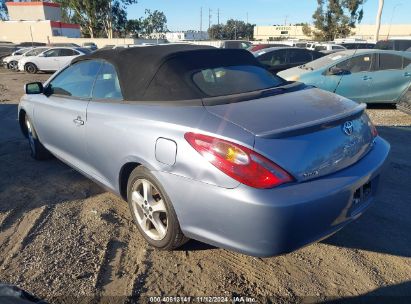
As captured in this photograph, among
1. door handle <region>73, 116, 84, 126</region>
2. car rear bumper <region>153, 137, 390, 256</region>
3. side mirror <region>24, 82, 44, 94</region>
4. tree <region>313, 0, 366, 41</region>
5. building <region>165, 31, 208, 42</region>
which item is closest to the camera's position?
car rear bumper <region>153, 137, 390, 256</region>

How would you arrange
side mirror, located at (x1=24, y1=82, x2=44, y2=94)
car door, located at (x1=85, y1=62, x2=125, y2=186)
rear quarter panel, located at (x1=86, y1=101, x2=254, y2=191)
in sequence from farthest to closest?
1. side mirror, located at (x1=24, y1=82, x2=44, y2=94)
2. car door, located at (x1=85, y1=62, x2=125, y2=186)
3. rear quarter panel, located at (x1=86, y1=101, x2=254, y2=191)

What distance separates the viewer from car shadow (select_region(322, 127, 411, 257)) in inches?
119

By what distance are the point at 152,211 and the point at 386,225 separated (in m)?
2.12

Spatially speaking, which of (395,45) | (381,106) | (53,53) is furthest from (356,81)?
(53,53)

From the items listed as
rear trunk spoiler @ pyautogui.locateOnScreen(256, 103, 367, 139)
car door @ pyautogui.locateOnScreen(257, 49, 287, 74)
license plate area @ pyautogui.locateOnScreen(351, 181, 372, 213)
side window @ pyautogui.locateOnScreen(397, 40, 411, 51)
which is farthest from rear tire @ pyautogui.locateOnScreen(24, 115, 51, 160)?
side window @ pyautogui.locateOnScreen(397, 40, 411, 51)

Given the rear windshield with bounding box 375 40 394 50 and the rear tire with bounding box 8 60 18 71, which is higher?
the rear windshield with bounding box 375 40 394 50

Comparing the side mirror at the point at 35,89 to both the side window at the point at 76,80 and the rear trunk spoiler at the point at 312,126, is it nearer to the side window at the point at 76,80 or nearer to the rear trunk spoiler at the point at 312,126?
the side window at the point at 76,80

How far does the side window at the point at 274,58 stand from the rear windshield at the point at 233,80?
28.2 ft

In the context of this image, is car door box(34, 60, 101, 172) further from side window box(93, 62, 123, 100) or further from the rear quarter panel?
the rear quarter panel

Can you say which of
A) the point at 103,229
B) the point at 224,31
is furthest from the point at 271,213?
the point at 224,31

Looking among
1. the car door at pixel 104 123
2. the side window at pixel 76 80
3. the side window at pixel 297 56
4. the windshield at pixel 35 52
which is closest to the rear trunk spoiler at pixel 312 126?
the car door at pixel 104 123

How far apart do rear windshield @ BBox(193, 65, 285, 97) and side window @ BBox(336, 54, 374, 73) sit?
5781mm

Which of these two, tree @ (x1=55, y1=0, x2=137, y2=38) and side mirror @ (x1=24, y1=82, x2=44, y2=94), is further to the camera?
tree @ (x1=55, y1=0, x2=137, y2=38)

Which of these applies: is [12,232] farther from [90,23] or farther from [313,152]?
[90,23]
